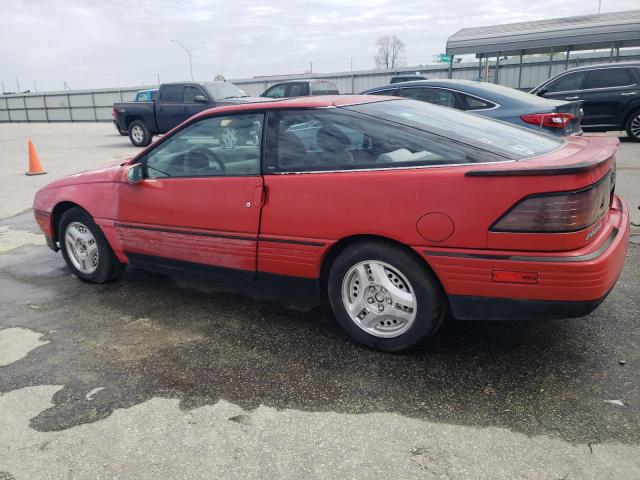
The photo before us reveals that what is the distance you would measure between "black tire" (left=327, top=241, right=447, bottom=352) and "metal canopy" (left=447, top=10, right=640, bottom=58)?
18.4 metres

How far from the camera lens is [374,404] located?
2576mm

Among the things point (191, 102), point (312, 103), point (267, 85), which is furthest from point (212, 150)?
point (267, 85)

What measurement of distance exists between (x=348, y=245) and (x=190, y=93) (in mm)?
12461

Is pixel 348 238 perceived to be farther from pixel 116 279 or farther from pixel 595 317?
pixel 116 279

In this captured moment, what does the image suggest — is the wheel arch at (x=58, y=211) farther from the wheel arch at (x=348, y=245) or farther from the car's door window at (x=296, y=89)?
the car's door window at (x=296, y=89)

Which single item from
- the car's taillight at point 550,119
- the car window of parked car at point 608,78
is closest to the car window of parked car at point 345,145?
the car's taillight at point 550,119

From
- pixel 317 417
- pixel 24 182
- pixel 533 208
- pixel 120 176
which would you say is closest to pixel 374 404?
pixel 317 417

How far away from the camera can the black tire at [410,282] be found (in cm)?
280

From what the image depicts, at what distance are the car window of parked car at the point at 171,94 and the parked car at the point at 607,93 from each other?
9488 mm

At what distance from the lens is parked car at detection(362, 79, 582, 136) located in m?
6.60

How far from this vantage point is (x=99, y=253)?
4301 millimetres

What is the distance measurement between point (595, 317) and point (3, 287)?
15.1 ft

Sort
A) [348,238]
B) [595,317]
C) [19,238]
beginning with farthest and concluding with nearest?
[19,238], [595,317], [348,238]

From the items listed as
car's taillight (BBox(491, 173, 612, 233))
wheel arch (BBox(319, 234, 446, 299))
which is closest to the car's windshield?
wheel arch (BBox(319, 234, 446, 299))
